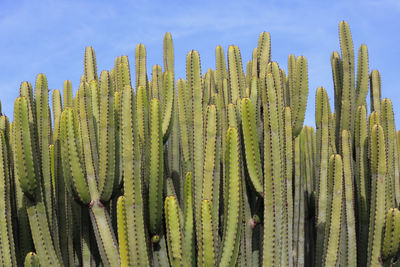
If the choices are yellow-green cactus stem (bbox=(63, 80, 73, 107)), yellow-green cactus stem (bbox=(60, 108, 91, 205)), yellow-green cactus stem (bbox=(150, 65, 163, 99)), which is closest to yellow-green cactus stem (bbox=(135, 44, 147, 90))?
yellow-green cactus stem (bbox=(150, 65, 163, 99))

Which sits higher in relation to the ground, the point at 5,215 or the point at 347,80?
the point at 347,80

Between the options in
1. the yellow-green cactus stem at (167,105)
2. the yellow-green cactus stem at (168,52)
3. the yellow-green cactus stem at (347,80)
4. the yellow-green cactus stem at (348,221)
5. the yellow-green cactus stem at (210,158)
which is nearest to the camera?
the yellow-green cactus stem at (210,158)

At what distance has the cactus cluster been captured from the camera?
12.5 feet

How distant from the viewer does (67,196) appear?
15.3 feet

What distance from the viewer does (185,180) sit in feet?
13.0

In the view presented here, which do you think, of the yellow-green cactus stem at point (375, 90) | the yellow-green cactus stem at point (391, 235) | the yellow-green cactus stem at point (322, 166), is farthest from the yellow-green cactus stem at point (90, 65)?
the yellow-green cactus stem at point (391, 235)

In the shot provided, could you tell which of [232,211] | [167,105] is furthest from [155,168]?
[167,105]

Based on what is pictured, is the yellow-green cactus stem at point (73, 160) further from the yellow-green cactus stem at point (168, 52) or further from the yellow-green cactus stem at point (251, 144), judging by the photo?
the yellow-green cactus stem at point (168, 52)

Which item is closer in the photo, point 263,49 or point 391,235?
point 391,235

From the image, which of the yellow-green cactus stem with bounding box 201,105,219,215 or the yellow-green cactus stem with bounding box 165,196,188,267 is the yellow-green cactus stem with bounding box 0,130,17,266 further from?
the yellow-green cactus stem with bounding box 201,105,219,215

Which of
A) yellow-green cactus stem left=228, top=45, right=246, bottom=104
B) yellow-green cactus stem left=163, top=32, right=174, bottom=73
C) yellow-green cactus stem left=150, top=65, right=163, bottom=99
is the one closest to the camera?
yellow-green cactus stem left=228, top=45, right=246, bottom=104

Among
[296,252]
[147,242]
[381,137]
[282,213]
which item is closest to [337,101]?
[381,137]

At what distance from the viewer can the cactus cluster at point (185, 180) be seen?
3809mm

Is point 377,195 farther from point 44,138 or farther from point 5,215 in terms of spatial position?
point 5,215
